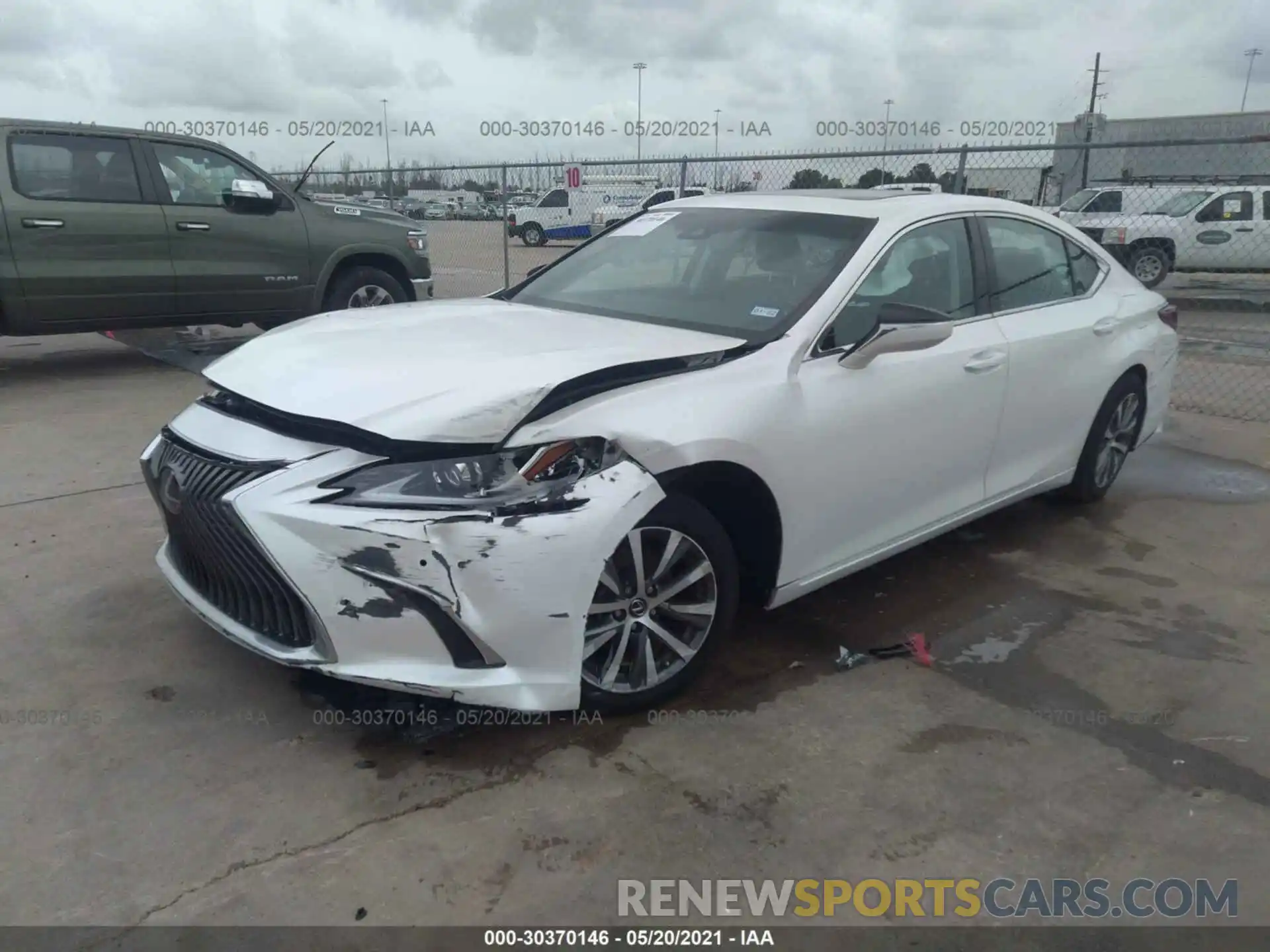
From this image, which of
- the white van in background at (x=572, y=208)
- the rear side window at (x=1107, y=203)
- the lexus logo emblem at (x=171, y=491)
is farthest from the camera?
the white van in background at (x=572, y=208)

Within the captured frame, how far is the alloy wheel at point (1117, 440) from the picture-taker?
16.4 feet

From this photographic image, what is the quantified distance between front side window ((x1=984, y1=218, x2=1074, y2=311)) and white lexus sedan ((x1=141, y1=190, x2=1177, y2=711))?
20 millimetres

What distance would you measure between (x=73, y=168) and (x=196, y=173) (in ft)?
2.90

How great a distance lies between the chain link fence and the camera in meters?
9.05

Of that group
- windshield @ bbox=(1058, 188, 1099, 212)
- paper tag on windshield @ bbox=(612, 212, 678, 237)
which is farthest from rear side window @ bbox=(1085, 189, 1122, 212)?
paper tag on windshield @ bbox=(612, 212, 678, 237)

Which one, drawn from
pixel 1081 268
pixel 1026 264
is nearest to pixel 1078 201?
pixel 1081 268

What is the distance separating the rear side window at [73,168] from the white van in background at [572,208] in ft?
57.1

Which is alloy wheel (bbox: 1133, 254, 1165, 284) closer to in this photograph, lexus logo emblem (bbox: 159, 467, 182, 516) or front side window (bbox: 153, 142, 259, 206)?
front side window (bbox: 153, 142, 259, 206)

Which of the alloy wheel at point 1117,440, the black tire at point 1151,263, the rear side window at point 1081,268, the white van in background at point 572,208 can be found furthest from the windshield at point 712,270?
the white van in background at point 572,208

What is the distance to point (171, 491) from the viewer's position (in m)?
3.00

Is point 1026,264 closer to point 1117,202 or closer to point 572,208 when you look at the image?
point 1117,202

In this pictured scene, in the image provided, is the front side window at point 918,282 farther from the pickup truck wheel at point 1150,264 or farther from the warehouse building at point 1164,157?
the pickup truck wheel at point 1150,264

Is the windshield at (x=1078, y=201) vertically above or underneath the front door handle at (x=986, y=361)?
above
